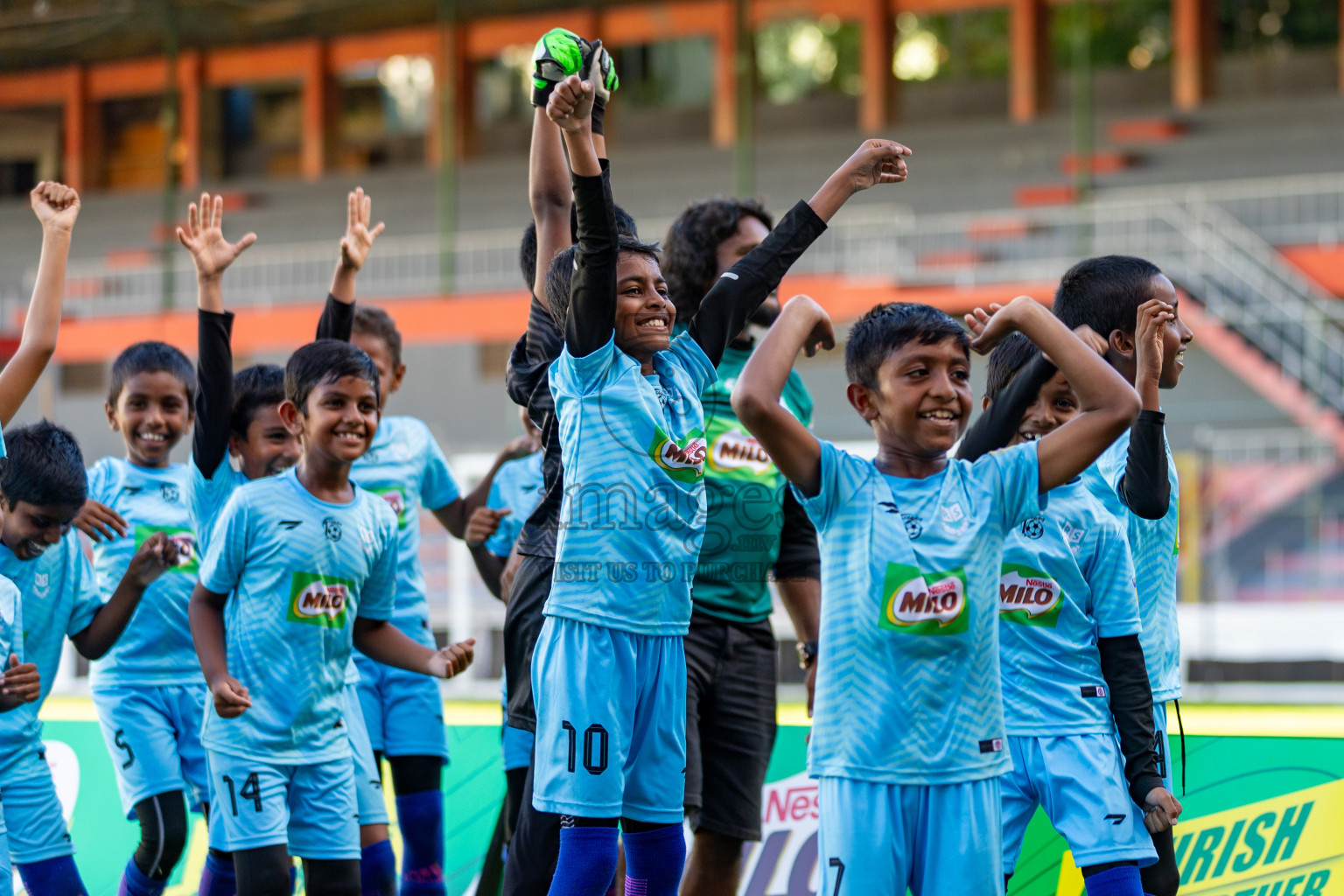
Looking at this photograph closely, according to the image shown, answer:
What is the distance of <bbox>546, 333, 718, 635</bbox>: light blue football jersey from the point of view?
324 cm

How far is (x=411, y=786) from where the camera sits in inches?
185

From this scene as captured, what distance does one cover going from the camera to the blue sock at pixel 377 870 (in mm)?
4395

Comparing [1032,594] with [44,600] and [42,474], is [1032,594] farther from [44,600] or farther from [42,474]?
[44,600]

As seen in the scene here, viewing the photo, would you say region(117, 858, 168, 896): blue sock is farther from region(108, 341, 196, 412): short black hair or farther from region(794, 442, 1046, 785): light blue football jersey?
region(794, 442, 1046, 785): light blue football jersey

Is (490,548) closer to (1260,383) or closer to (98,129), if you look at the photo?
(1260,383)

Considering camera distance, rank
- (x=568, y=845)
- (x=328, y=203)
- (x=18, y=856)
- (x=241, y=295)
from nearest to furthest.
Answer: (x=568, y=845) → (x=18, y=856) → (x=241, y=295) → (x=328, y=203)

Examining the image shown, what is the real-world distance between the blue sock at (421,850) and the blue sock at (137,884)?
786mm

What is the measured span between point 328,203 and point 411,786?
23045 mm

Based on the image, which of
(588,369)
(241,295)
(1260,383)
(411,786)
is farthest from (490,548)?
(241,295)

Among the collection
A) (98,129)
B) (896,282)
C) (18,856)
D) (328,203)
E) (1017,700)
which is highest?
(98,129)

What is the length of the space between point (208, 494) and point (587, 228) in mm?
1834

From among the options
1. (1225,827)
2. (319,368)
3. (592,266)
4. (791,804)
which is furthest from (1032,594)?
(319,368)

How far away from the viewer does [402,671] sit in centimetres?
479

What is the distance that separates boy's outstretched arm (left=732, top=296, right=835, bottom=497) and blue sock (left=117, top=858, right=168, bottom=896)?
2.79 meters
